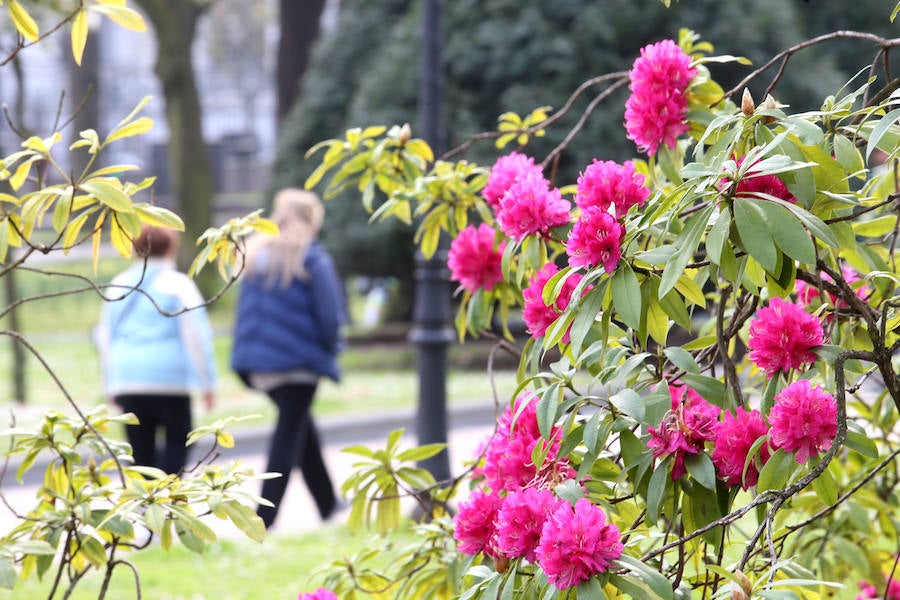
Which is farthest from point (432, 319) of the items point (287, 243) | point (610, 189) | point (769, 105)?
point (769, 105)

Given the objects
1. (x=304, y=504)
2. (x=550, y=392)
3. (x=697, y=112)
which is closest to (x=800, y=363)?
(x=550, y=392)

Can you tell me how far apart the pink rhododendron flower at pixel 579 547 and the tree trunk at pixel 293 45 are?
16.5 metres

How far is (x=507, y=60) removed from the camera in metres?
11.4

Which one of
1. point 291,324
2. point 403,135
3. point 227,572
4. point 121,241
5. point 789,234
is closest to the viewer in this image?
point 789,234

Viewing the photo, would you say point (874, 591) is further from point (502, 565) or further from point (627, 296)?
point (627, 296)

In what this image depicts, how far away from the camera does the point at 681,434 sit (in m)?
1.67

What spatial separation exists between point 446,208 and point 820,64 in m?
10.1

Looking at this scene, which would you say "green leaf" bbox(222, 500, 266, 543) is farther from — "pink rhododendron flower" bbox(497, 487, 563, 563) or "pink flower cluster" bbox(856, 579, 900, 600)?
"pink flower cluster" bbox(856, 579, 900, 600)

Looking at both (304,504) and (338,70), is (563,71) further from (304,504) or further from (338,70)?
(304,504)

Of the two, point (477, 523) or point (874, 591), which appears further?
point (874, 591)

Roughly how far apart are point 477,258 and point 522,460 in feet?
1.81

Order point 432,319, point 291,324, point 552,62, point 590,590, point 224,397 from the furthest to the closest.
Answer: point 224,397 → point 552,62 → point 432,319 → point 291,324 → point 590,590

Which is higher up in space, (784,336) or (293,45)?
(293,45)

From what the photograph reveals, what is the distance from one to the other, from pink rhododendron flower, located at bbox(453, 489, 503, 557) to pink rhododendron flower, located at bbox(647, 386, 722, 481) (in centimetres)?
30
